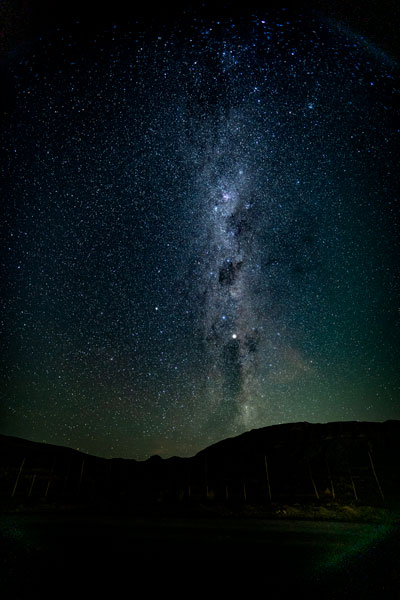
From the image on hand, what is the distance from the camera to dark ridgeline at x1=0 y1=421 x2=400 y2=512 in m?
19.1

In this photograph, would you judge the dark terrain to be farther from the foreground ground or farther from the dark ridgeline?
the dark ridgeline

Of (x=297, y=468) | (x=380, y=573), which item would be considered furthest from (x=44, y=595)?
(x=297, y=468)

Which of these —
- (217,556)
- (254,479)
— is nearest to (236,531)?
(217,556)

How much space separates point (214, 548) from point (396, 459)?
2393cm

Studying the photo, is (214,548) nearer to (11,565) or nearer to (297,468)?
(11,565)

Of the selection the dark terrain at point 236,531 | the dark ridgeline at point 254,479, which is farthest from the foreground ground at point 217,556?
the dark ridgeline at point 254,479

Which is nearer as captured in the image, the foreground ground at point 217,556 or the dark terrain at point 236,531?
the foreground ground at point 217,556

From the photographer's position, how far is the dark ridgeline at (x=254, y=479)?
19.1m

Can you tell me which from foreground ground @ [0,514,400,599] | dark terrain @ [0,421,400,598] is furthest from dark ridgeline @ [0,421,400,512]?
foreground ground @ [0,514,400,599]

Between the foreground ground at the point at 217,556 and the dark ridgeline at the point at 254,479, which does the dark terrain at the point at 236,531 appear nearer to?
the foreground ground at the point at 217,556

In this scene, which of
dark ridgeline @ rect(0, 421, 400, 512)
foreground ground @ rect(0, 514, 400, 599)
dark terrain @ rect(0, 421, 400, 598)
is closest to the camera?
foreground ground @ rect(0, 514, 400, 599)

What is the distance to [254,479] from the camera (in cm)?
2586

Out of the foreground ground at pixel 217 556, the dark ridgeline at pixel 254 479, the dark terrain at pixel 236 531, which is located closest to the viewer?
the foreground ground at pixel 217 556

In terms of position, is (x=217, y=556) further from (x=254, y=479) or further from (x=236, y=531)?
(x=254, y=479)
